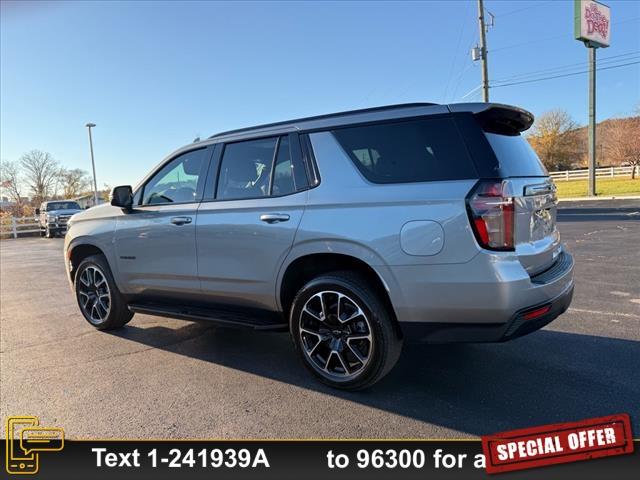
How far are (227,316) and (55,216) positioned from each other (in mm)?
21906

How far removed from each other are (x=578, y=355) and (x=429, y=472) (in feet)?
6.75

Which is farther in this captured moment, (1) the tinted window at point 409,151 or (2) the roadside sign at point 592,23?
(2) the roadside sign at point 592,23

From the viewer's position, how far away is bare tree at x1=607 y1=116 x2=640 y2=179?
34.7m

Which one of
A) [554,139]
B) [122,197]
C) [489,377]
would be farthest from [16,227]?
[554,139]

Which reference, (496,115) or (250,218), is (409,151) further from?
(250,218)

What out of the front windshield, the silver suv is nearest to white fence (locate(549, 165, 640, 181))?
the front windshield

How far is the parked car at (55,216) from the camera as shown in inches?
870

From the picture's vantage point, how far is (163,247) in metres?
4.28

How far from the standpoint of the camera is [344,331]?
3.29 meters

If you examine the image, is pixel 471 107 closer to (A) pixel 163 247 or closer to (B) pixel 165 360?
(A) pixel 163 247

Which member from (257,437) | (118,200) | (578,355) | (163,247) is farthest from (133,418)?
(578,355)

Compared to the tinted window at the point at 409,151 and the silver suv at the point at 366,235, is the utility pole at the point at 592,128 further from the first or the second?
the tinted window at the point at 409,151

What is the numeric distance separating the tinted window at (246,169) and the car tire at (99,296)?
1.85m

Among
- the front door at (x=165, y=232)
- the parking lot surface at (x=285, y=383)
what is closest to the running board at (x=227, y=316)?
the front door at (x=165, y=232)
